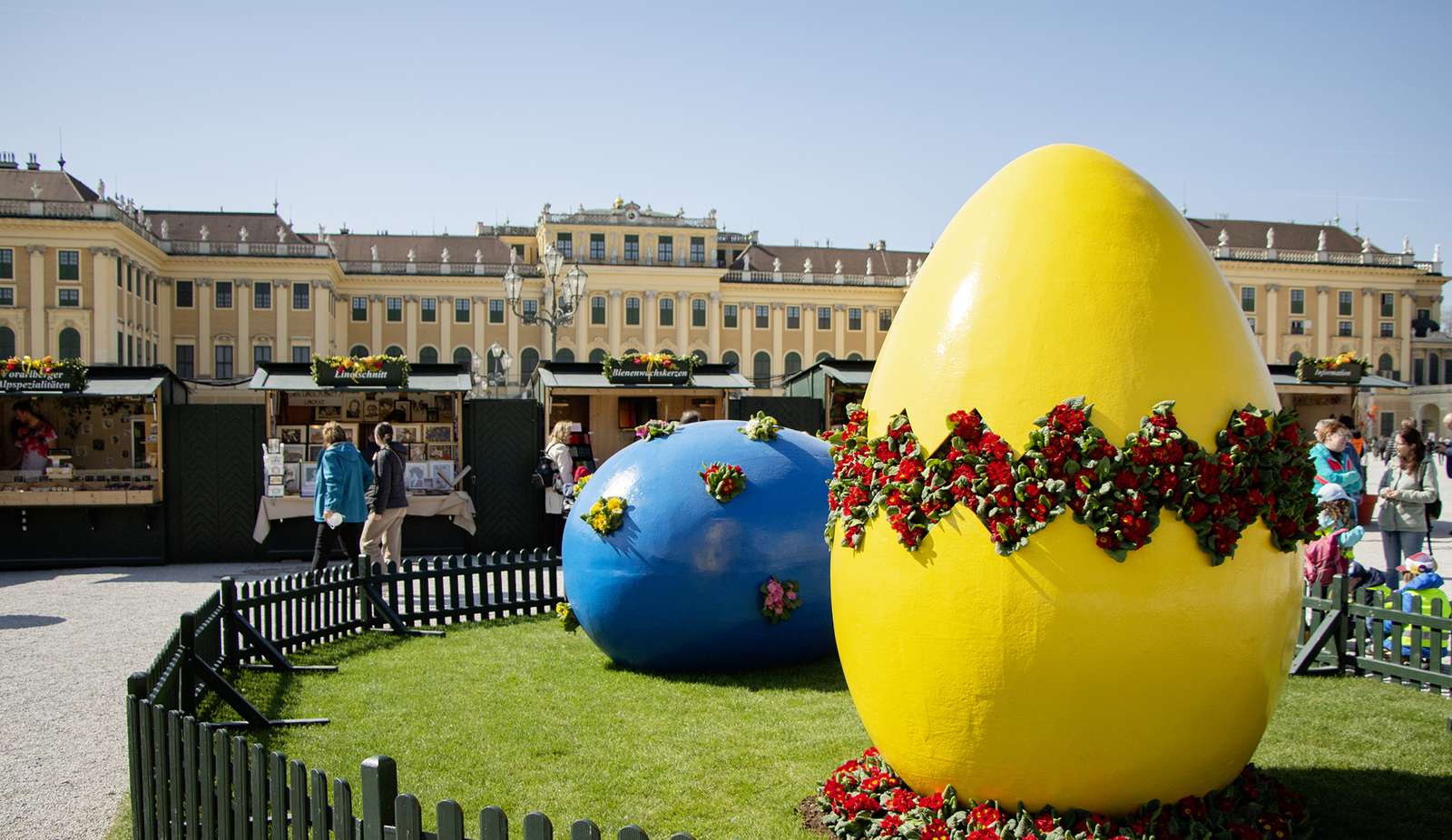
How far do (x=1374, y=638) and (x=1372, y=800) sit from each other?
12.1 ft

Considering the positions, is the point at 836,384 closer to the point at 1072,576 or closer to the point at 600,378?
the point at 600,378

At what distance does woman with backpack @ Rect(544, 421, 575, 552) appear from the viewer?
632 inches

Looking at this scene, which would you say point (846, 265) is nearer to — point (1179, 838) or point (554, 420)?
point (554, 420)

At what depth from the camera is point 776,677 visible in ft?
29.3

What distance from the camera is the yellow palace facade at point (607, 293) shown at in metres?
84.2

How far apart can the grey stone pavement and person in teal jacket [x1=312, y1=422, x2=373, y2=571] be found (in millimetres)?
1876

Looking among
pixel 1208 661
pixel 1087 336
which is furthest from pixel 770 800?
pixel 1087 336

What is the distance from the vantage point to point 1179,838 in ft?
15.8

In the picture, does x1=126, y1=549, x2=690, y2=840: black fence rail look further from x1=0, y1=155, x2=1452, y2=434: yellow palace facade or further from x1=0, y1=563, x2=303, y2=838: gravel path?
x1=0, y1=155, x2=1452, y2=434: yellow palace facade

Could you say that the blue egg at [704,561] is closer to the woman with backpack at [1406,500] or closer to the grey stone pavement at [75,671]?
the grey stone pavement at [75,671]

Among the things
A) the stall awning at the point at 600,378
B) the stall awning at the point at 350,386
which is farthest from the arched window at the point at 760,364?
the stall awning at the point at 350,386

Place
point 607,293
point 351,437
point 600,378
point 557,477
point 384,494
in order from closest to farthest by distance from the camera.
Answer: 1. point 384,494
2. point 557,477
3. point 351,437
4. point 600,378
5. point 607,293

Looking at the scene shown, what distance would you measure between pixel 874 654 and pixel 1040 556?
943mm

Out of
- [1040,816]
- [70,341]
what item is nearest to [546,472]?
[1040,816]
